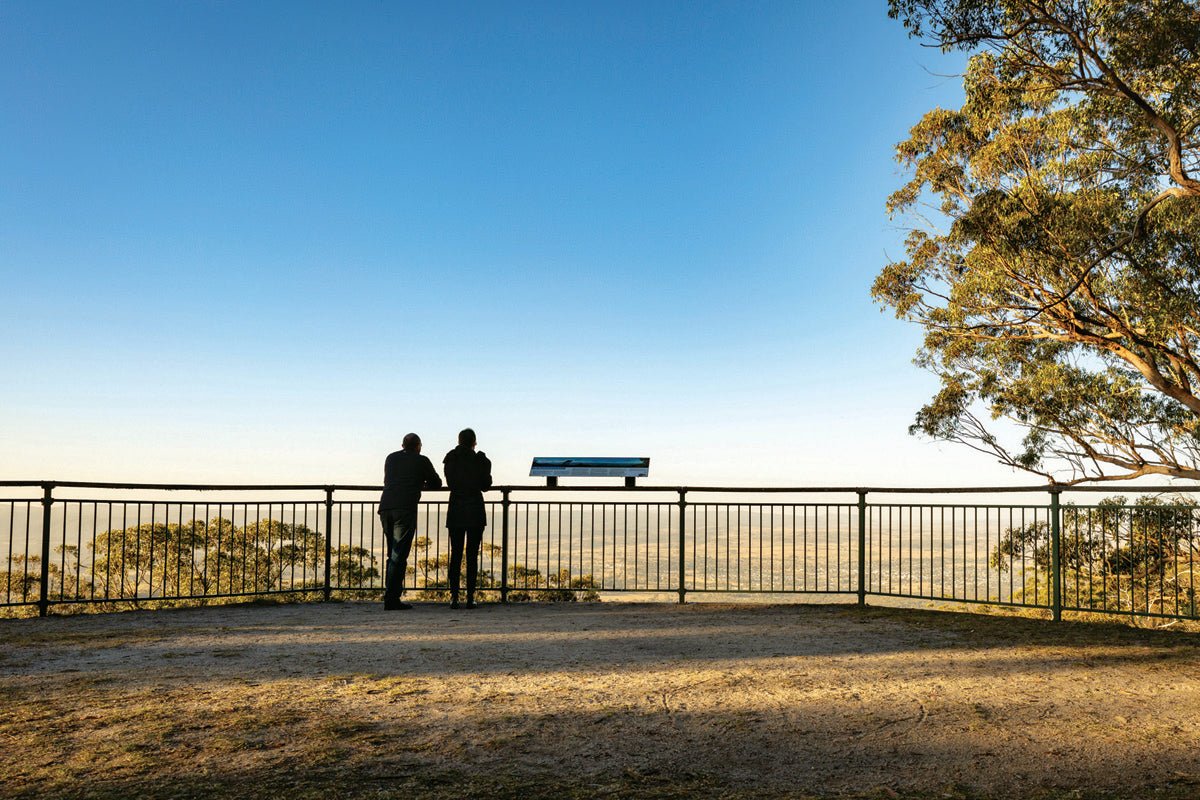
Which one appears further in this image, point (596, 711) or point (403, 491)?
point (403, 491)

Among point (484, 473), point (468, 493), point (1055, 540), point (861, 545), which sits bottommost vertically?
point (861, 545)

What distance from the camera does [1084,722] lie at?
18.0 feet

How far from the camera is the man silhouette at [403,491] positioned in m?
10.6

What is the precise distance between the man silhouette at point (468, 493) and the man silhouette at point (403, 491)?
9.9 inches

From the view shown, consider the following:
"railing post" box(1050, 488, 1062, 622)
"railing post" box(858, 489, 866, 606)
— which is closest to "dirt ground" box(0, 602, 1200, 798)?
"railing post" box(1050, 488, 1062, 622)

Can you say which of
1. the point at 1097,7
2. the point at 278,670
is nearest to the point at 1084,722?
the point at 278,670

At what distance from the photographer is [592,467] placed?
1184cm

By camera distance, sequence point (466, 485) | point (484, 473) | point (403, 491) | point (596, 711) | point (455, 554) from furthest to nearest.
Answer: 1. point (455, 554)
2. point (484, 473)
3. point (466, 485)
4. point (403, 491)
5. point (596, 711)

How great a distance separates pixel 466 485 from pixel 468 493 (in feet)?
0.34

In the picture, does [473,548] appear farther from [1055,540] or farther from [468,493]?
[1055,540]

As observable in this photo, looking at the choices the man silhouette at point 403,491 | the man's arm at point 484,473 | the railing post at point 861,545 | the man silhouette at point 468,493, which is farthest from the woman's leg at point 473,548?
the railing post at point 861,545

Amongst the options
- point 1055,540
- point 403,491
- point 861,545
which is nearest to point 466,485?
point 403,491

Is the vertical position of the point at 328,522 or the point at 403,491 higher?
the point at 403,491

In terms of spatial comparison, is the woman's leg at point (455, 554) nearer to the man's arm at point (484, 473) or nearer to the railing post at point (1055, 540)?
the man's arm at point (484, 473)
